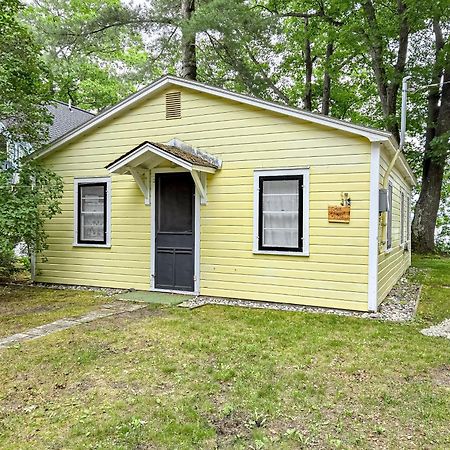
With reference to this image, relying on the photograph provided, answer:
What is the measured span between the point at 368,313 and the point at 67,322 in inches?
163

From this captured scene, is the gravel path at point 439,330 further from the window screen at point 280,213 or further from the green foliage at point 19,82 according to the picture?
the green foliage at point 19,82

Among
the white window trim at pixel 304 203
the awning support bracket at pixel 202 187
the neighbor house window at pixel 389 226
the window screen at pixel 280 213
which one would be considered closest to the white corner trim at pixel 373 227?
the white window trim at pixel 304 203

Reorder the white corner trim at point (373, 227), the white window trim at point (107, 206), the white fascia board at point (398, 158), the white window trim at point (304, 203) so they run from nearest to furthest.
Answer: the white corner trim at point (373, 227), the white fascia board at point (398, 158), the white window trim at point (304, 203), the white window trim at point (107, 206)

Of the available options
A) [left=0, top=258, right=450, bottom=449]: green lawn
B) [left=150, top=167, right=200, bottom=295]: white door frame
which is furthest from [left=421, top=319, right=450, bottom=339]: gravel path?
[left=150, top=167, right=200, bottom=295]: white door frame

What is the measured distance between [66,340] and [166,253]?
3.03 meters

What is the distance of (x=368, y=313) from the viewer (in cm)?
598

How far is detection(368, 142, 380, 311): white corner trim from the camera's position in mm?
5891

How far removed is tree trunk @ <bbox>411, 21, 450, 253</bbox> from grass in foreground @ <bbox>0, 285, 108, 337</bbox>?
12.1 meters

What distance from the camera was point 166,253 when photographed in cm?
749

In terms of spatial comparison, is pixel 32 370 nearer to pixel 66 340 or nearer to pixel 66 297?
pixel 66 340

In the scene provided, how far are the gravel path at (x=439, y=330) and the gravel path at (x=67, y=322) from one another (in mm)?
3979

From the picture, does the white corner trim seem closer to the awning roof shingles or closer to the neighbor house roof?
the neighbor house roof

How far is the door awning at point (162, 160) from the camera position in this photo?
256 inches

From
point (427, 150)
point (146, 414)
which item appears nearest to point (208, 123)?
point (146, 414)
